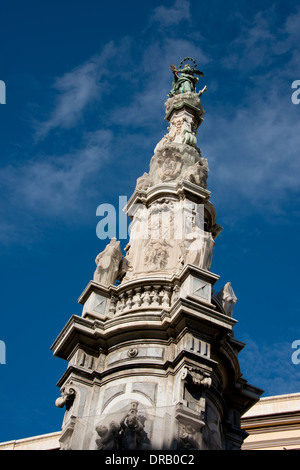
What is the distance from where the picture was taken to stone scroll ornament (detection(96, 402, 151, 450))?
12719 mm

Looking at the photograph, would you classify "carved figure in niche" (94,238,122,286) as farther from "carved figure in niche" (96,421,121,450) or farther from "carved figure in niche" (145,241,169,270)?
"carved figure in niche" (96,421,121,450)

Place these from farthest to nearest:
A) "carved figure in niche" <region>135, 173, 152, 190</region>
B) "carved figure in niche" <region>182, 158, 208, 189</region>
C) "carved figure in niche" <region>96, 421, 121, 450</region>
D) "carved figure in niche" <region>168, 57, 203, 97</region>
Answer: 1. "carved figure in niche" <region>168, 57, 203, 97</region>
2. "carved figure in niche" <region>135, 173, 152, 190</region>
3. "carved figure in niche" <region>182, 158, 208, 189</region>
4. "carved figure in niche" <region>96, 421, 121, 450</region>

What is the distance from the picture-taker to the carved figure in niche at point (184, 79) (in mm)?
27398

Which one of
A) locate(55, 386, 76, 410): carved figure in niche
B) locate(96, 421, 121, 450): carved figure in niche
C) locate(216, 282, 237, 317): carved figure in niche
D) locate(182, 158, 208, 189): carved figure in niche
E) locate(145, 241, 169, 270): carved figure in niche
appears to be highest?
locate(182, 158, 208, 189): carved figure in niche

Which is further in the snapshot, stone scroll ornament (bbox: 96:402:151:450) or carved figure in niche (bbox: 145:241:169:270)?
carved figure in niche (bbox: 145:241:169:270)

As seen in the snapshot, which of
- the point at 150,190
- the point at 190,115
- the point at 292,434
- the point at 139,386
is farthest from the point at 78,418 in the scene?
the point at 190,115

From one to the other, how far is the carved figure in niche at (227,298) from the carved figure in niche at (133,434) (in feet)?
17.5

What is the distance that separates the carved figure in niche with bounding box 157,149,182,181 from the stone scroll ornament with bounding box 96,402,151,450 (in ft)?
31.2

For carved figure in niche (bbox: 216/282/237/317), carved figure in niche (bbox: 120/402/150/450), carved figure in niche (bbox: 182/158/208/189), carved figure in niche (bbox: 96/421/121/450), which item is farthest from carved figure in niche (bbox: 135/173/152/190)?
carved figure in niche (bbox: 96/421/121/450)

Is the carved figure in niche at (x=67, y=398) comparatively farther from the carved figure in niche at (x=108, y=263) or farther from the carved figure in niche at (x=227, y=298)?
the carved figure in niche at (x=227, y=298)
